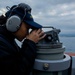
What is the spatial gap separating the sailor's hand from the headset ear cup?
108 mm

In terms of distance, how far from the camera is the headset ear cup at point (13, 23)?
1.58 metres

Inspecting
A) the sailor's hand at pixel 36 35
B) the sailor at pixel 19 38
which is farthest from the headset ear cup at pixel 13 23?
the sailor's hand at pixel 36 35

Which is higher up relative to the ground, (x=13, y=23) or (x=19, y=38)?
(x=13, y=23)

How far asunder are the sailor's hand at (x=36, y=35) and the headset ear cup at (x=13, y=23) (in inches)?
4.3

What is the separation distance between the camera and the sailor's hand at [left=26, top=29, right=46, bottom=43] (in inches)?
63.9

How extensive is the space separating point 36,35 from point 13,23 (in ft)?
0.59

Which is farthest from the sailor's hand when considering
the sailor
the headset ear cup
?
the headset ear cup

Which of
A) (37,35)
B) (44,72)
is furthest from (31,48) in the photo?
(44,72)

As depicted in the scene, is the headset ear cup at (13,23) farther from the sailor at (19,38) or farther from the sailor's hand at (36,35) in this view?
the sailor's hand at (36,35)

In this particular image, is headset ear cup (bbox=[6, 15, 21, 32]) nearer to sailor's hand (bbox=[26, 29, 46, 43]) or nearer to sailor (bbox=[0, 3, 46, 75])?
sailor (bbox=[0, 3, 46, 75])

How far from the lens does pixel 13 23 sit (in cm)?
159

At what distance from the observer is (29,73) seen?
164cm

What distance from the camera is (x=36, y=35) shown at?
63.9 inches

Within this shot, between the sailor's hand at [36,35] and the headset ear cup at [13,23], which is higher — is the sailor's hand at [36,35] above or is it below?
below
